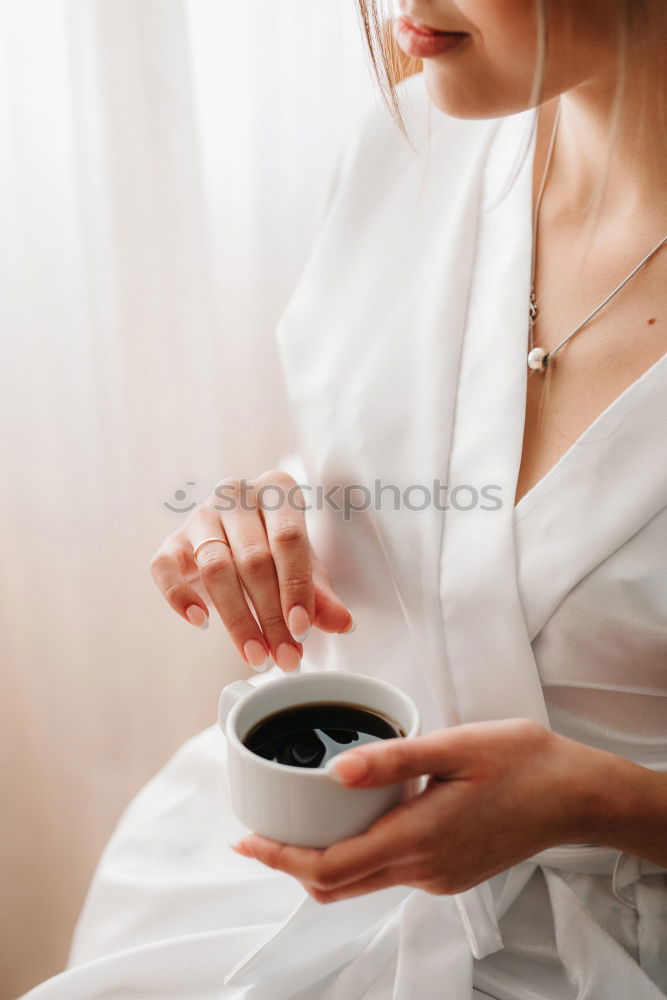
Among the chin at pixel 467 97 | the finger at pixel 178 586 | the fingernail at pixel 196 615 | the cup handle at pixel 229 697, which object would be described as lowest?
the fingernail at pixel 196 615

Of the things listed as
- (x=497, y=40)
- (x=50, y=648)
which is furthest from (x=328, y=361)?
(x=50, y=648)

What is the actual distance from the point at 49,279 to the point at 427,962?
3.28 ft

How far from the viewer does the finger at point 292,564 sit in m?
0.74

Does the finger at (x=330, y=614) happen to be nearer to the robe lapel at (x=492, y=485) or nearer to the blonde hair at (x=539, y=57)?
the robe lapel at (x=492, y=485)

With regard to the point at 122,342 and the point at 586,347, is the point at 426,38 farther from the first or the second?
the point at 122,342

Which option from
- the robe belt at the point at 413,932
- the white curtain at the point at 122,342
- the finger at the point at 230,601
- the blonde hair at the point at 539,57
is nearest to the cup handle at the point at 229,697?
the finger at the point at 230,601

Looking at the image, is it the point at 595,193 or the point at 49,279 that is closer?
the point at 595,193

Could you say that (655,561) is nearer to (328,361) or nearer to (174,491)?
(328,361)

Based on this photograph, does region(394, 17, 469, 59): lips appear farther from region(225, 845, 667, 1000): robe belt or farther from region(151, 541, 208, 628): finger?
region(225, 845, 667, 1000): robe belt

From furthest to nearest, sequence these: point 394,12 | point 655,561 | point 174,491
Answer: point 174,491
point 394,12
point 655,561

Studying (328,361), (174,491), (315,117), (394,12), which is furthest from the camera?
(174,491)

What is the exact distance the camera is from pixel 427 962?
2.31 feet

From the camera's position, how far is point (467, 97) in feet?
2.37

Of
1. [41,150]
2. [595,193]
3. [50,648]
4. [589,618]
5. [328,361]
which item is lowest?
[50,648]
